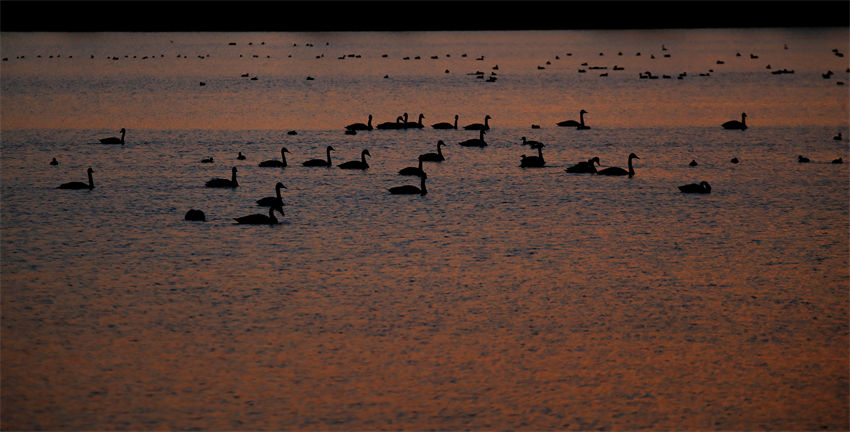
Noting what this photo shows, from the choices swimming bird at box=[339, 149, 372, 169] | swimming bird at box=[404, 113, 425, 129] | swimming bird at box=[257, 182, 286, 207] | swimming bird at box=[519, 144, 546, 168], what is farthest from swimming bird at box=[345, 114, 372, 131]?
swimming bird at box=[257, 182, 286, 207]

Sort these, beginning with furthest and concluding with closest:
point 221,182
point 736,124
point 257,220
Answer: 1. point 736,124
2. point 221,182
3. point 257,220

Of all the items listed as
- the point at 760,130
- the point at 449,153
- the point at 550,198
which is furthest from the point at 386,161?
the point at 760,130

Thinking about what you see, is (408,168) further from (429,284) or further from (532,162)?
(429,284)

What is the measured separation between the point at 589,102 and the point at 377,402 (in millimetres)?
45101

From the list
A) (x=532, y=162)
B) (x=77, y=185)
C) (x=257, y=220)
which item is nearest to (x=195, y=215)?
(x=257, y=220)

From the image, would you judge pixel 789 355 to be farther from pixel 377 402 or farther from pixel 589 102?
pixel 589 102

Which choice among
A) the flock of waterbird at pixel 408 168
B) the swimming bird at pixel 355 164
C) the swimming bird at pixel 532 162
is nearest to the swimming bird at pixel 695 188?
the flock of waterbird at pixel 408 168

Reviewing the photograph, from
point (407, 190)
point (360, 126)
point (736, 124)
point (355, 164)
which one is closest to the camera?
point (407, 190)

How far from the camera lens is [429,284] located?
17.2 meters

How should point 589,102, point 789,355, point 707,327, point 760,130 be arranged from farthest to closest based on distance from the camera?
point 589,102 → point 760,130 → point 707,327 → point 789,355

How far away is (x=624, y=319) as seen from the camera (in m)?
15.2

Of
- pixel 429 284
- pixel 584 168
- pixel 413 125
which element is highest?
pixel 413 125

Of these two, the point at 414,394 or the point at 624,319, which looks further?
the point at 624,319

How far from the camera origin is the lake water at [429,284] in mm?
12102
